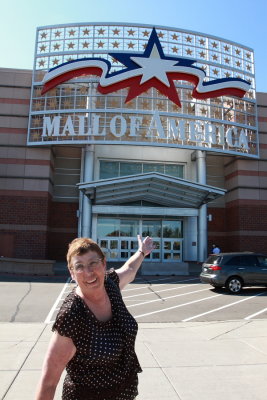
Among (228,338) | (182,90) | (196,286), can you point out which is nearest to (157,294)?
(196,286)

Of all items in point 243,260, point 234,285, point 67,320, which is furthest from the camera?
point 243,260

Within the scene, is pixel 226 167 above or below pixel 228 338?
above

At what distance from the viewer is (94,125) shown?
24078 millimetres

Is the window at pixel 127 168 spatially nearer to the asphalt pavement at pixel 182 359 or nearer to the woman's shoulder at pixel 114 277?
the asphalt pavement at pixel 182 359

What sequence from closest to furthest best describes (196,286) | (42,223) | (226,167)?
(196,286)
(42,223)
(226,167)

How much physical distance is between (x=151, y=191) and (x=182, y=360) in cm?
1930

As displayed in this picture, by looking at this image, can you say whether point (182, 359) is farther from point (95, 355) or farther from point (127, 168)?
point (127, 168)

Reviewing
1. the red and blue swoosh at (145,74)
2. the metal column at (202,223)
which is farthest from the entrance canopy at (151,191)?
the red and blue swoosh at (145,74)

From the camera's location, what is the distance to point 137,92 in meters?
24.3

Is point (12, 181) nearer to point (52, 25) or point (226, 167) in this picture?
point (52, 25)

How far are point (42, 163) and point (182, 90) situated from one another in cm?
1177

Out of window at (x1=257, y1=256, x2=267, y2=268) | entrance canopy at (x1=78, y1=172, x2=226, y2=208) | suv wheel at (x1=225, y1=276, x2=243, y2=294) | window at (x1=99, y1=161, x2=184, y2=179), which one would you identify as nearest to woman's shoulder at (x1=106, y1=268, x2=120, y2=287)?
suv wheel at (x1=225, y1=276, x2=243, y2=294)

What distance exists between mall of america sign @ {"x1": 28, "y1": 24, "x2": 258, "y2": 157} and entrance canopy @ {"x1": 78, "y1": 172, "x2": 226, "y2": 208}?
131 inches

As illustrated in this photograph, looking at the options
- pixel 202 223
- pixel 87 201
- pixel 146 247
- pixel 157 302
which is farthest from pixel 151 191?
pixel 146 247
